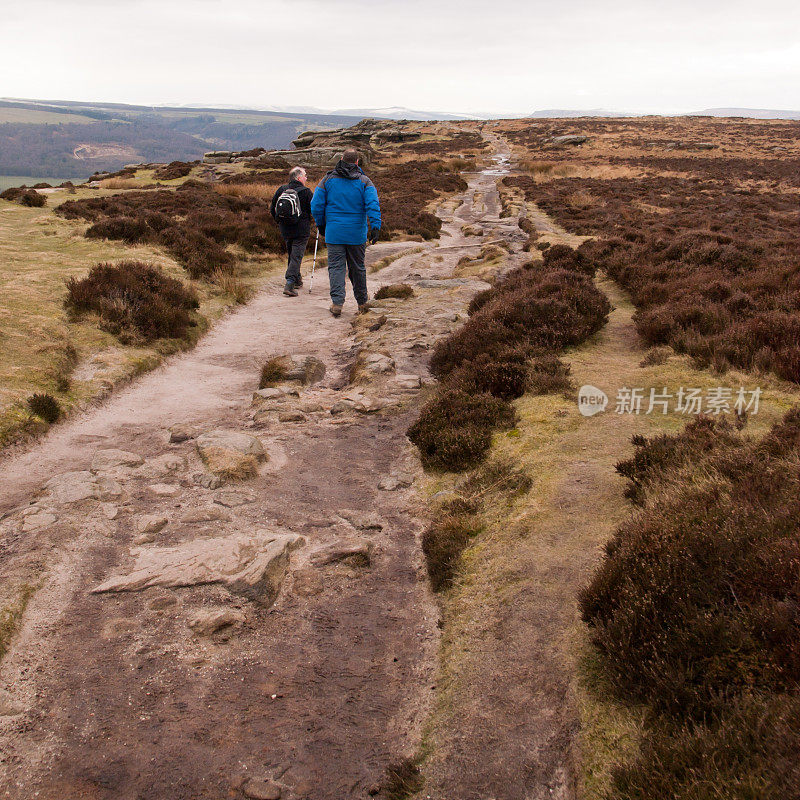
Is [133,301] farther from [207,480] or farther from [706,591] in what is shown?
[706,591]

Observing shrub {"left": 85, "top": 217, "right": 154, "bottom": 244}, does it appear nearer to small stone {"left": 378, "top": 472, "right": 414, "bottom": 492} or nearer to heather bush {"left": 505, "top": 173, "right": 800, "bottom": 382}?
heather bush {"left": 505, "top": 173, "right": 800, "bottom": 382}

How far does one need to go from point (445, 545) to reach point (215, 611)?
7.10ft

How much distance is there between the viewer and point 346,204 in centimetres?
1247

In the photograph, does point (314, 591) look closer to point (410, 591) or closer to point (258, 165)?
point (410, 591)

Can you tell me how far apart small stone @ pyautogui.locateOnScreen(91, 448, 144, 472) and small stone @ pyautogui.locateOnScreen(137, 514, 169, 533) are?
1.22 m

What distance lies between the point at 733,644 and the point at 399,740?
2.17m

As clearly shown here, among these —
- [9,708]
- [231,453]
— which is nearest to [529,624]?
[9,708]

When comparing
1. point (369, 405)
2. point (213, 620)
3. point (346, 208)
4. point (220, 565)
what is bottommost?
point (213, 620)

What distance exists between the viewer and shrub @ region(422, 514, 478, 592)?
4.82 m

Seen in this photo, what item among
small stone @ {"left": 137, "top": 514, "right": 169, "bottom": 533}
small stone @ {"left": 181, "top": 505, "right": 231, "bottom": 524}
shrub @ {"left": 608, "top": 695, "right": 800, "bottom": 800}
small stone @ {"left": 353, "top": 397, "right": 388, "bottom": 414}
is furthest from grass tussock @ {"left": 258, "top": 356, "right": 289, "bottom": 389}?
shrub @ {"left": 608, "top": 695, "right": 800, "bottom": 800}

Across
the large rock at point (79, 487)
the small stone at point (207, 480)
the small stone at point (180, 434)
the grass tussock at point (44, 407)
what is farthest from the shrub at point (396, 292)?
the large rock at point (79, 487)

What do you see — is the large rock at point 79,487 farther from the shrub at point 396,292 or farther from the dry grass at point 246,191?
the dry grass at point 246,191

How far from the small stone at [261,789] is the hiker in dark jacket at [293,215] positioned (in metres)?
13.1

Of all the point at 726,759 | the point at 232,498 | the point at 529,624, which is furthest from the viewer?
the point at 232,498
